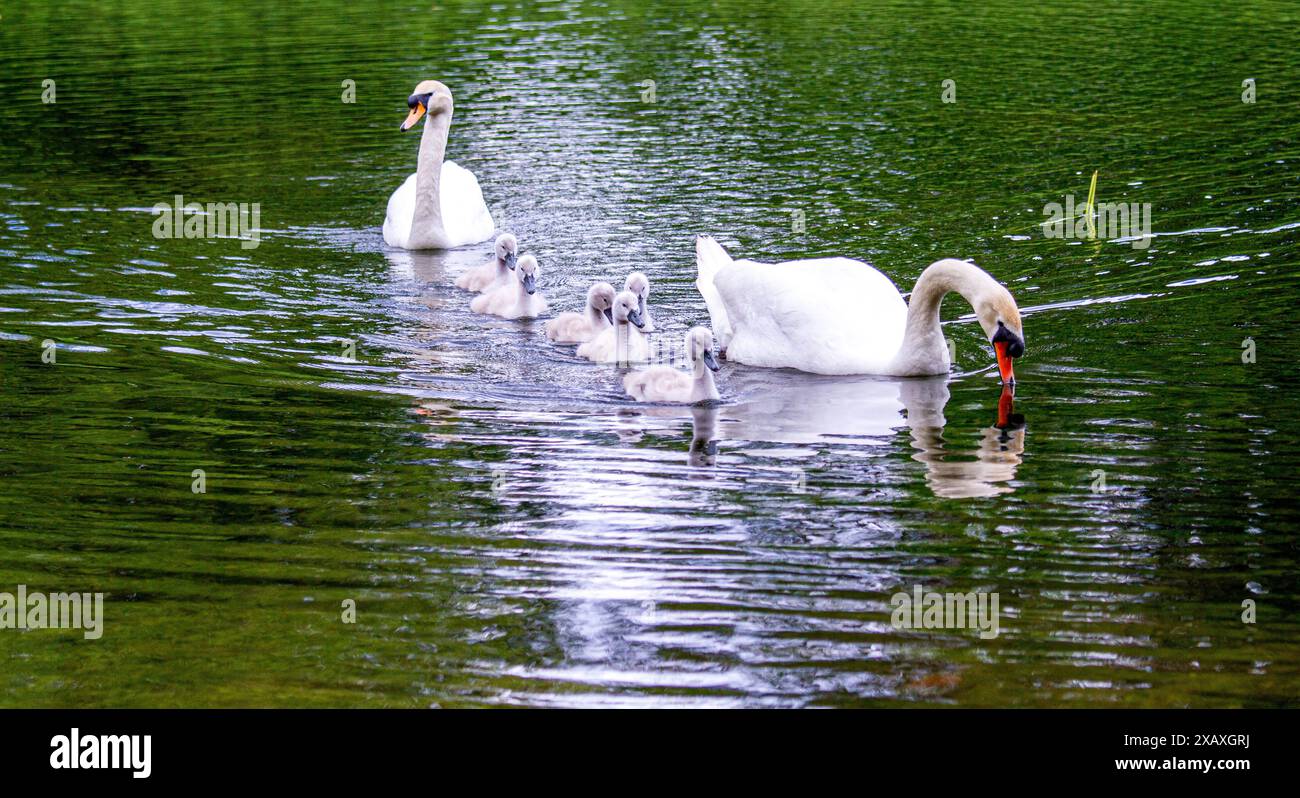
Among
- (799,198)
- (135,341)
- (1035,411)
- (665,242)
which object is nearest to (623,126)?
(799,198)

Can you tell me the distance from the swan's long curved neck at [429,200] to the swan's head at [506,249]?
95.7 inches

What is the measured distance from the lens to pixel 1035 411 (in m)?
10.9

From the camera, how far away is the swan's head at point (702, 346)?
11.2 m

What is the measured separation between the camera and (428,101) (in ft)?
58.1

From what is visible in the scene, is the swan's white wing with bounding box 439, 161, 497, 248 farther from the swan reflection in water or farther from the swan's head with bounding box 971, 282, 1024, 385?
the swan's head with bounding box 971, 282, 1024, 385

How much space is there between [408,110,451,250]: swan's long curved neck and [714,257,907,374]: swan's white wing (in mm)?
5286

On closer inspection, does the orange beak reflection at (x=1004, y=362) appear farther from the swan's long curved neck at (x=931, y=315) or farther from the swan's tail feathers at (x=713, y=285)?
the swan's tail feathers at (x=713, y=285)

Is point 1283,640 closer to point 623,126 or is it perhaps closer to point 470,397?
point 470,397

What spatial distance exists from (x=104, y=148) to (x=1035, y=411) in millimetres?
14846

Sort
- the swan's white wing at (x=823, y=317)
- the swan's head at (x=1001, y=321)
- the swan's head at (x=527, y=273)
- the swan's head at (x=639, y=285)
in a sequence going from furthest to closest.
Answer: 1. the swan's head at (x=527, y=273)
2. the swan's head at (x=639, y=285)
3. the swan's white wing at (x=823, y=317)
4. the swan's head at (x=1001, y=321)

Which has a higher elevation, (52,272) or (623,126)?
(623,126)

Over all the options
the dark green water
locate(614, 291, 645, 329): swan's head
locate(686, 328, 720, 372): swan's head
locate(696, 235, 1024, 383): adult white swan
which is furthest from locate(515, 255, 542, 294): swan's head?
locate(686, 328, 720, 372): swan's head

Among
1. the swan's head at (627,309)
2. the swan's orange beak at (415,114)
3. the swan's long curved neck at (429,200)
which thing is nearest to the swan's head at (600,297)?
the swan's head at (627,309)

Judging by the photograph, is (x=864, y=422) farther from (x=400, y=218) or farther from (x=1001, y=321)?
(x=400, y=218)
